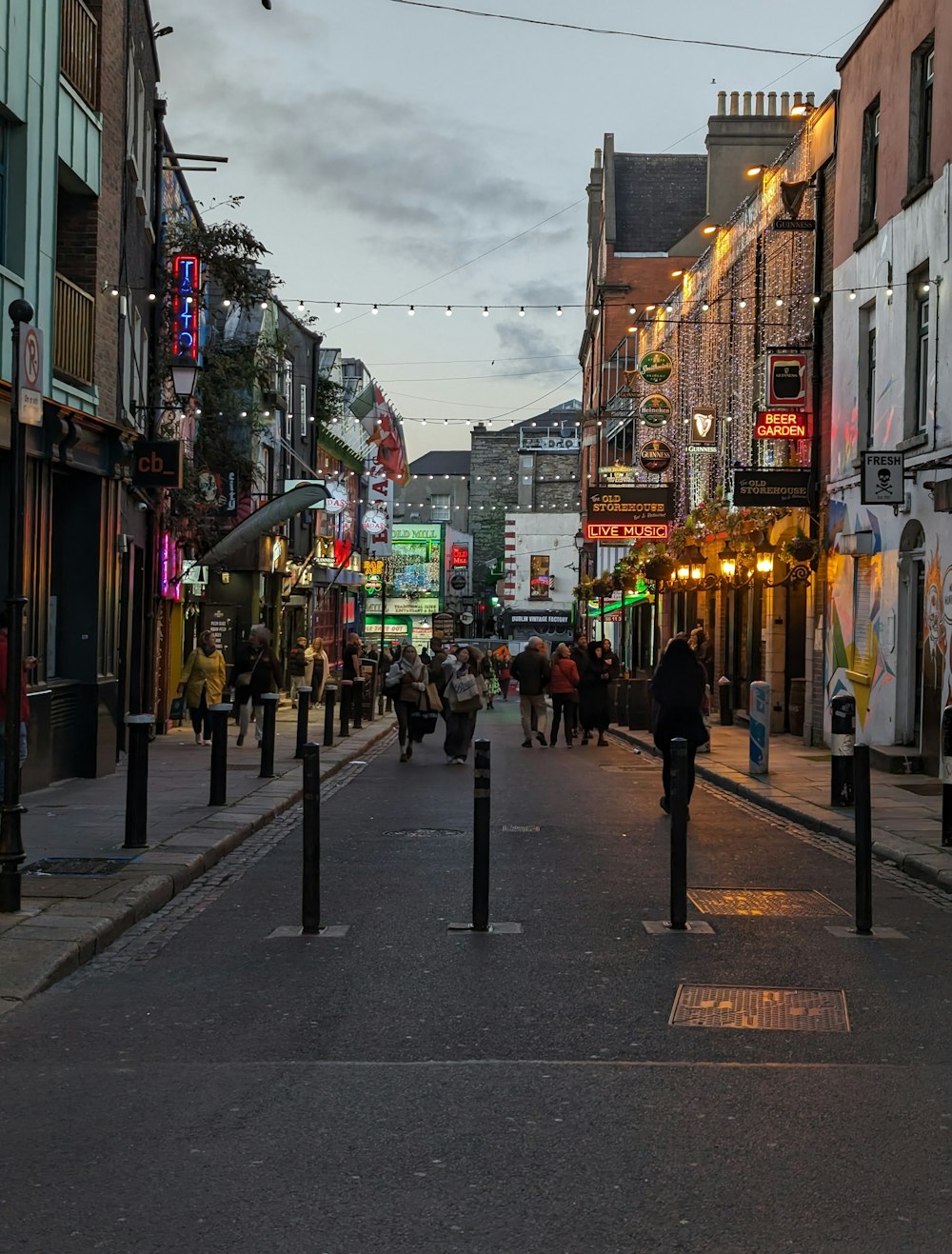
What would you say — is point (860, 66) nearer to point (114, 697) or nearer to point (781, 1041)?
point (114, 697)

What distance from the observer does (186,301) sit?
24625 millimetres

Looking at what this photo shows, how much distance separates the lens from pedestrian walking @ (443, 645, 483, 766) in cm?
2227

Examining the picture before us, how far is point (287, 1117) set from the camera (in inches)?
218

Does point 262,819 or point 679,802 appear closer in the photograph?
point 679,802

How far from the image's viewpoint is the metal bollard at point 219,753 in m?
14.3

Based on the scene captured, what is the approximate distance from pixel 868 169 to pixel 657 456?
15.4 m

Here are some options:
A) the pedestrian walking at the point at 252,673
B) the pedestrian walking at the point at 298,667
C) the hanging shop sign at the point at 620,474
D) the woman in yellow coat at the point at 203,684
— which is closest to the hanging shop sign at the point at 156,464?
the pedestrian walking at the point at 252,673

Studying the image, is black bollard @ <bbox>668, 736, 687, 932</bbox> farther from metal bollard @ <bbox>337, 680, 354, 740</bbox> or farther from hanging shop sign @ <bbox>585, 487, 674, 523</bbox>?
hanging shop sign @ <bbox>585, 487, 674, 523</bbox>

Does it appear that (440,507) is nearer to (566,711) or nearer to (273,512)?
(273,512)

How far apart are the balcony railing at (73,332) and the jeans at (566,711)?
11367 millimetres

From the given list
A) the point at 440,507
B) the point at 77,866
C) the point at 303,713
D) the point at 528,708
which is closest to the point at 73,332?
the point at 303,713

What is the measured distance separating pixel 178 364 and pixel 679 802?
1465 cm

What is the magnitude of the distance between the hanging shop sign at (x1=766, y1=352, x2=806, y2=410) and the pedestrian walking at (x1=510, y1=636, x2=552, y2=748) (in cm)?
549

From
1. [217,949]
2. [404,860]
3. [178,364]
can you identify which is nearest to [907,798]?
[404,860]
